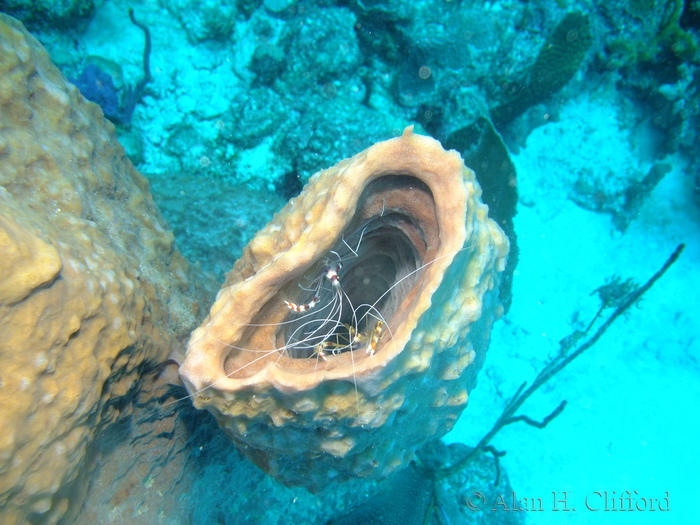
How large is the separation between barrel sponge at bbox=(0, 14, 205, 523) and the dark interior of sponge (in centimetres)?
103

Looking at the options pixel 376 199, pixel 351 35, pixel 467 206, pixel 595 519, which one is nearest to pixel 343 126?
pixel 351 35

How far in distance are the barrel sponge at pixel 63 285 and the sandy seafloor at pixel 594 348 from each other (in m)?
6.53

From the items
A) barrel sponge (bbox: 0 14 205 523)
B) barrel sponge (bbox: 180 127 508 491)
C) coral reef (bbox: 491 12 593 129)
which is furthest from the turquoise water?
barrel sponge (bbox: 180 127 508 491)

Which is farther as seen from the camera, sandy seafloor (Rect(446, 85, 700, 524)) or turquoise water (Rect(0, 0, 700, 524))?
sandy seafloor (Rect(446, 85, 700, 524))

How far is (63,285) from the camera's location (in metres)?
1.78

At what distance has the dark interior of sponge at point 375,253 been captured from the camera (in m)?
2.62

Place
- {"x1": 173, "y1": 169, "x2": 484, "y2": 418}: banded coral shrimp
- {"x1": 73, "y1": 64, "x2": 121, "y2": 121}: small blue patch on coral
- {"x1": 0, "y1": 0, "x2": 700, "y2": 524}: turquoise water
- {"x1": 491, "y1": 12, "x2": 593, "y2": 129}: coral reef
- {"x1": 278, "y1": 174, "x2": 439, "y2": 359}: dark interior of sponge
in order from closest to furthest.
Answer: {"x1": 173, "y1": 169, "x2": 484, "y2": 418}: banded coral shrimp < {"x1": 278, "y1": 174, "x2": 439, "y2": 359}: dark interior of sponge < {"x1": 73, "y1": 64, "x2": 121, "y2": 121}: small blue patch on coral < {"x1": 0, "y1": 0, "x2": 700, "y2": 524}: turquoise water < {"x1": 491, "y1": 12, "x2": 593, "y2": 129}: coral reef

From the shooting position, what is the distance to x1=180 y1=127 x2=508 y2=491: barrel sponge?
6.43 feet

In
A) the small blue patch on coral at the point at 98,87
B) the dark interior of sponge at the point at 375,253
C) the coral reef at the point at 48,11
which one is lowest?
the dark interior of sponge at the point at 375,253

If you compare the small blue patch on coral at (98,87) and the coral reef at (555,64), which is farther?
the coral reef at (555,64)

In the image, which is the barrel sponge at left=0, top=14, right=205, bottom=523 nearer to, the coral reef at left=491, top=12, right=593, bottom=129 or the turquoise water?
the turquoise water

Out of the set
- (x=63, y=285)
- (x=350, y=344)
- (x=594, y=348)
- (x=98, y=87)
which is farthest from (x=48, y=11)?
(x=594, y=348)

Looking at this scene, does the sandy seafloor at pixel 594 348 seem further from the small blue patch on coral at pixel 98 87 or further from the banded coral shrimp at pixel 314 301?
the small blue patch on coral at pixel 98 87

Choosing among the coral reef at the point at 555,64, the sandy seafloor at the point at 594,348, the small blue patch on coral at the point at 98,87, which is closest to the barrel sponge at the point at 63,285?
the small blue patch on coral at the point at 98,87
